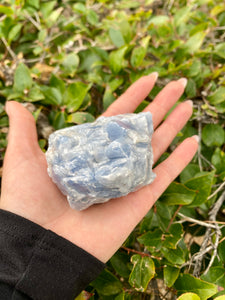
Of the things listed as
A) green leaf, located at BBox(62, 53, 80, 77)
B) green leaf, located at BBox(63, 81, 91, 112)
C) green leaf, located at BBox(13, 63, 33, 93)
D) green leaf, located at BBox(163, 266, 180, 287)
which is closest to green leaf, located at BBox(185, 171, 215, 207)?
green leaf, located at BBox(163, 266, 180, 287)

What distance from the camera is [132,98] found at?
5.63 ft

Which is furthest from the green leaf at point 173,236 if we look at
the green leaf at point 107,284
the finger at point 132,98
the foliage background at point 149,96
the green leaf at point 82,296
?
the finger at point 132,98

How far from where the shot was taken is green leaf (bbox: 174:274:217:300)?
1269 mm

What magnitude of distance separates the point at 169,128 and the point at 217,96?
43 cm

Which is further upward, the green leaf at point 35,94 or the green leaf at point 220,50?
the green leaf at point 220,50

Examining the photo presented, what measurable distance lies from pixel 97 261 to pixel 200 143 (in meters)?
1.05

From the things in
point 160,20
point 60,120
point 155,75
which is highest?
point 160,20

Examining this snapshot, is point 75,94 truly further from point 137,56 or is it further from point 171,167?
point 171,167

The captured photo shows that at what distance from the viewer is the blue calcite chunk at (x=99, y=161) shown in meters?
1.23

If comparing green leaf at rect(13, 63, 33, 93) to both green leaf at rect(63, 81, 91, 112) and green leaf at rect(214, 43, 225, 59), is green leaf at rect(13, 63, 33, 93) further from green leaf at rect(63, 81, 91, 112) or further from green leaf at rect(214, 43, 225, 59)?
green leaf at rect(214, 43, 225, 59)

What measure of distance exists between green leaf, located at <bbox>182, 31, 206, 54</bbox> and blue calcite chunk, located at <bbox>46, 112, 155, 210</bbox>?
0.89 meters

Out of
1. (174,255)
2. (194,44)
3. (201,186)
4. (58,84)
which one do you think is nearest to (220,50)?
(194,44)

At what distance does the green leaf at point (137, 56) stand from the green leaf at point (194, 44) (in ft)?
1.07

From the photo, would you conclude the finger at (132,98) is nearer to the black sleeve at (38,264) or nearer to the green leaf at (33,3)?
the black sleeve at (38,264)
